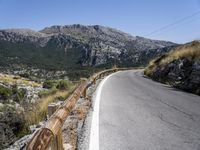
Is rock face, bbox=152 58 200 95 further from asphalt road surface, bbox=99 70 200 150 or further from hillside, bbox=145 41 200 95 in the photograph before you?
asphalt road surface, bbox=99 70 200 150

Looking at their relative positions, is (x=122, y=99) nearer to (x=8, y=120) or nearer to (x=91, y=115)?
(x=91, y=115)

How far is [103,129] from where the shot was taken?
23.2 ft

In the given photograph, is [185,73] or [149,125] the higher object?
[185,73]

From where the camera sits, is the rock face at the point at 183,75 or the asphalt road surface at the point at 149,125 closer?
the asphalt road surface at the point at 149,125

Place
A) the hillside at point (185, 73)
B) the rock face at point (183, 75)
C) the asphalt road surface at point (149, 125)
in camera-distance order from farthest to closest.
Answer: the hillside at point (185, 73)
the rock face at point (183, 75)
the asphalt road surface at point (149, 125)

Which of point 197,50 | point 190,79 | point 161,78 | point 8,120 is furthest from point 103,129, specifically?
point 161,78

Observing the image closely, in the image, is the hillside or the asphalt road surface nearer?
the asphalt road surface

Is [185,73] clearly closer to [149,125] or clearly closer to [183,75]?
[183,75]

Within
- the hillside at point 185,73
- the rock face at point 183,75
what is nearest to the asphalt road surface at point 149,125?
the rock face at point 183,75

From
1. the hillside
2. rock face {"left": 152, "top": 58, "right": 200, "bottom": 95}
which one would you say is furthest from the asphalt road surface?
the hillside

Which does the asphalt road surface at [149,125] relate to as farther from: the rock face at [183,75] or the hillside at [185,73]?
the hillside at [185,73]

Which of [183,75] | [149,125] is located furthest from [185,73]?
[149,125]

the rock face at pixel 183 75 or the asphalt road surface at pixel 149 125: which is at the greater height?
the rock face at pixel 183 75

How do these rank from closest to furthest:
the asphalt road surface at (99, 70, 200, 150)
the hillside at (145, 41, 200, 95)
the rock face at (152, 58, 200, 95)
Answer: the asphalt road surface at (99, 70, 200, 150), the rock face at (152, 58, 200, 95), the hillside at (145, 41, 200, 95)
